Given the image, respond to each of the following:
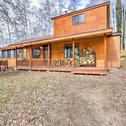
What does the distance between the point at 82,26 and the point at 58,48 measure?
3488mm

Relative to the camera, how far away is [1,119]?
233 inches

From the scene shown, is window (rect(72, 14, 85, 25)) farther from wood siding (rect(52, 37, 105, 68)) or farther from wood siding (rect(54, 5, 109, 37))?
wood siding (rect(52, 37, 105, 68))

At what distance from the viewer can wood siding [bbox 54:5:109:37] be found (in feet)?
50.5

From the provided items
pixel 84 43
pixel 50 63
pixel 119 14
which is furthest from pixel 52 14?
pixel 84 43

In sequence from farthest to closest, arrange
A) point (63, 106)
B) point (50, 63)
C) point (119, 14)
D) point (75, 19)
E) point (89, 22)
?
point (119, 14), point (50, 63), point (75, 19), point (89, 22), point (63, 106)

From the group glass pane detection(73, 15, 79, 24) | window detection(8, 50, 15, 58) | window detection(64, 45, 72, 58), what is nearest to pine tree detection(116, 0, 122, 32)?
glass pane detection(73, 15, 79, 24)

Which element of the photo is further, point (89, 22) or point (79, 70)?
point (89, 22)

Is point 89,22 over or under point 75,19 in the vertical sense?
under

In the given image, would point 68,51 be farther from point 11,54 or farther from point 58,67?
point 11,54

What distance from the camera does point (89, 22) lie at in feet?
52.9

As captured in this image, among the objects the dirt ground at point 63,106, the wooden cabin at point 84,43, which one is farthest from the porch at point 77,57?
the dirt ground at point 63,106

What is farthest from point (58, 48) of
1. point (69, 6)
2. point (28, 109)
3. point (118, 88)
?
point (69, 6)

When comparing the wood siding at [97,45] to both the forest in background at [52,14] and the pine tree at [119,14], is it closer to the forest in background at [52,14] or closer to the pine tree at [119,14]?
the forest in background at [52,14]

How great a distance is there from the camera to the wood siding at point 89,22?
1541cm
